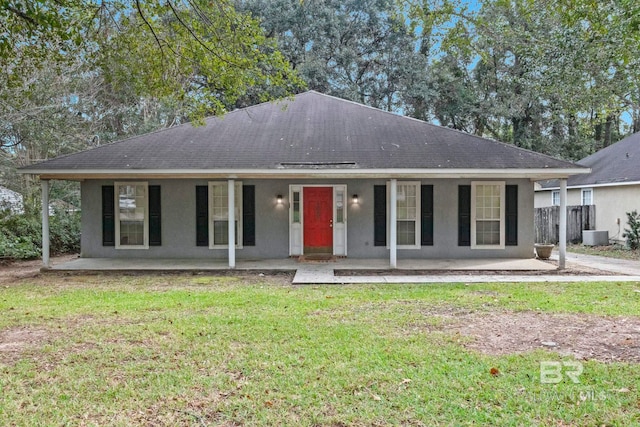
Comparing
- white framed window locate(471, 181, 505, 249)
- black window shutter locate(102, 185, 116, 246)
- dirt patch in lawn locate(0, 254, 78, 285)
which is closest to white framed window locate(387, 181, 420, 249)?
white framed window locate(471, 181, 505, 249)

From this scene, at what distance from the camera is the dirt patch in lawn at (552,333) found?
466 centimetres

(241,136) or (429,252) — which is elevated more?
(241,136)

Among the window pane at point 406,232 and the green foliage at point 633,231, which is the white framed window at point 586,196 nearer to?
the green foliage at point 633,231

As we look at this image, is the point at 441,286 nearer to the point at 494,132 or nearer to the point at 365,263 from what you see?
the point at 365,263

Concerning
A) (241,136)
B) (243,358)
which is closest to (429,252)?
(241,136)

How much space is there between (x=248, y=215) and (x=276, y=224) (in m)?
0.78

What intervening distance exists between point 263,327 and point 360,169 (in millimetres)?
5144

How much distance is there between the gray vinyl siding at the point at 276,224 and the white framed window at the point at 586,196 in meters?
8.56

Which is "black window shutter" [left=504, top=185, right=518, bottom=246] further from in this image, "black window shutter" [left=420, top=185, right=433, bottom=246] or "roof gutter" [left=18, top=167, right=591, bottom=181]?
"black window shutter" [left=420, top=185, right=433, bottom=246]

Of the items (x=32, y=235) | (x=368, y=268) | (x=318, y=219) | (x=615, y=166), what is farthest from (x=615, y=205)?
(x=32, y=235)

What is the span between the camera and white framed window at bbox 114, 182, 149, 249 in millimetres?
11625

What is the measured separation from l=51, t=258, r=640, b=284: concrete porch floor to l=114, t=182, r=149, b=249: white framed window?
24.2 inches

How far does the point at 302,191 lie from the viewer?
38.4ft

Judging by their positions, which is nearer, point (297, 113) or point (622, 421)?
point (622, 421)
